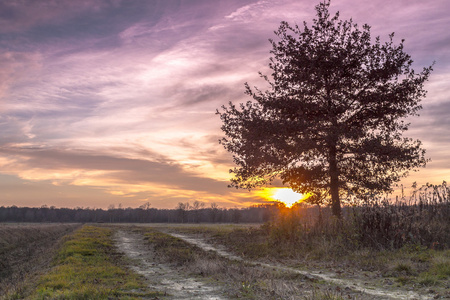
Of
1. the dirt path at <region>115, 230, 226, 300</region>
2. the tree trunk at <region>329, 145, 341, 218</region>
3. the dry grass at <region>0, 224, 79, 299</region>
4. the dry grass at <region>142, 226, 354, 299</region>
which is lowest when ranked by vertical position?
the dry grass at <region>0, 224, 79, 299</region>

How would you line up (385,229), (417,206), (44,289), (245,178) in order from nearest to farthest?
(44,289), (385,229), (417,206), (245,178)

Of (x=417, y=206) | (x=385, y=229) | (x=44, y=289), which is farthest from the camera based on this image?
(x=417, y=206)

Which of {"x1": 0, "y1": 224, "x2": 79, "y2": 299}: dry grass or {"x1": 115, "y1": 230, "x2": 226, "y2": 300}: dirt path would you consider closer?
{"x1": 115, "y1": 230, "x2": 226, "y2": 300}: dirt path

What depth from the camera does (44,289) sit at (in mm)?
10086

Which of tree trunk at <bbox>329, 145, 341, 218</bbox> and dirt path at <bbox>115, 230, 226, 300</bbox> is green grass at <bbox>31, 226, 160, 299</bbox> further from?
tree trunk at <bbox>329, 145, 341, 218</bbox>

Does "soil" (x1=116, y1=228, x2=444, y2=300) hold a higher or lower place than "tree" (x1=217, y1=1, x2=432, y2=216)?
lower

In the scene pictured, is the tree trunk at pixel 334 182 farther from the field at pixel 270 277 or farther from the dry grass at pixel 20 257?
the dry grass at pixel 20 257

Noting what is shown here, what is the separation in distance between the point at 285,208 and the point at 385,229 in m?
5.66

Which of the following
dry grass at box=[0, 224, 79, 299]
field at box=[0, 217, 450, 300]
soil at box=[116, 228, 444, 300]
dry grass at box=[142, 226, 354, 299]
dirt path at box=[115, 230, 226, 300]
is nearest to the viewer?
dry grass at box=[142, 226, 354, 299]

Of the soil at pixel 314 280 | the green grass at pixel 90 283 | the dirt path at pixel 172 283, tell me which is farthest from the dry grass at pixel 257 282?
the green grass at pixel 90 283

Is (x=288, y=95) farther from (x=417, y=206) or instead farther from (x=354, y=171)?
(x=417, y=206)

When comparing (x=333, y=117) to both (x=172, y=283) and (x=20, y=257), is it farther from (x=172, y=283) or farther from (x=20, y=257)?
(x=20, y=257)

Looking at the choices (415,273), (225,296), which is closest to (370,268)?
(415,273)

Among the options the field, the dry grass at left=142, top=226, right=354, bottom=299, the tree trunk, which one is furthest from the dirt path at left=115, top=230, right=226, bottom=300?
the tree trunk
